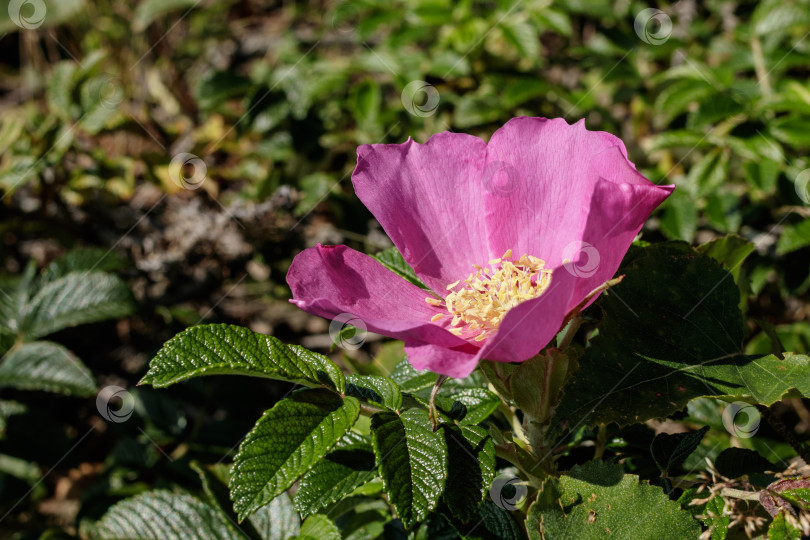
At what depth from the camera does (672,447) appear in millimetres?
1020

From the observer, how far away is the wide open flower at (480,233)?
857 millimetres

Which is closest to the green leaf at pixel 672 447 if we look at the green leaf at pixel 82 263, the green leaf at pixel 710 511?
the green leaf at pixel 710 511

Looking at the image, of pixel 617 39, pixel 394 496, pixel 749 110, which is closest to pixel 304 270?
pixel 394 496

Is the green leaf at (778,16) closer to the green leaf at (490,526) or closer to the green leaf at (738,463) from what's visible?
the green leaf at (738,463)

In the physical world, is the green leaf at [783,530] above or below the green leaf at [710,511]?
above

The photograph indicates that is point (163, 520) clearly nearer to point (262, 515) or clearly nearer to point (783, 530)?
point (262, 515)

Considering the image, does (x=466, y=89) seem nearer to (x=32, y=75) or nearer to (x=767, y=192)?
(x=767, y=192)

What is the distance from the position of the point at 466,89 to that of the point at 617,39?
51 cm

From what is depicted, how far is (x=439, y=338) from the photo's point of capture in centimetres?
88

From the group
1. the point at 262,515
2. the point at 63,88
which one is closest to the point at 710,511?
the point at 262,515

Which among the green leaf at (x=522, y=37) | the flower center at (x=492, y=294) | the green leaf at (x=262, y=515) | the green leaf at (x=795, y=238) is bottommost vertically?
the green leaf at (x=795, y=238)

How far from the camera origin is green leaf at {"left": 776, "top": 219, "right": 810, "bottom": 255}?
5.28 feet

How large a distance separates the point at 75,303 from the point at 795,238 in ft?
5.93

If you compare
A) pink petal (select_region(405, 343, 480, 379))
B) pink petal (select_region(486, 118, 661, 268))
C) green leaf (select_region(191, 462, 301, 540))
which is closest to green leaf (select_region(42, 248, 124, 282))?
green leaf (select_region(191, 462, 301, 540))
